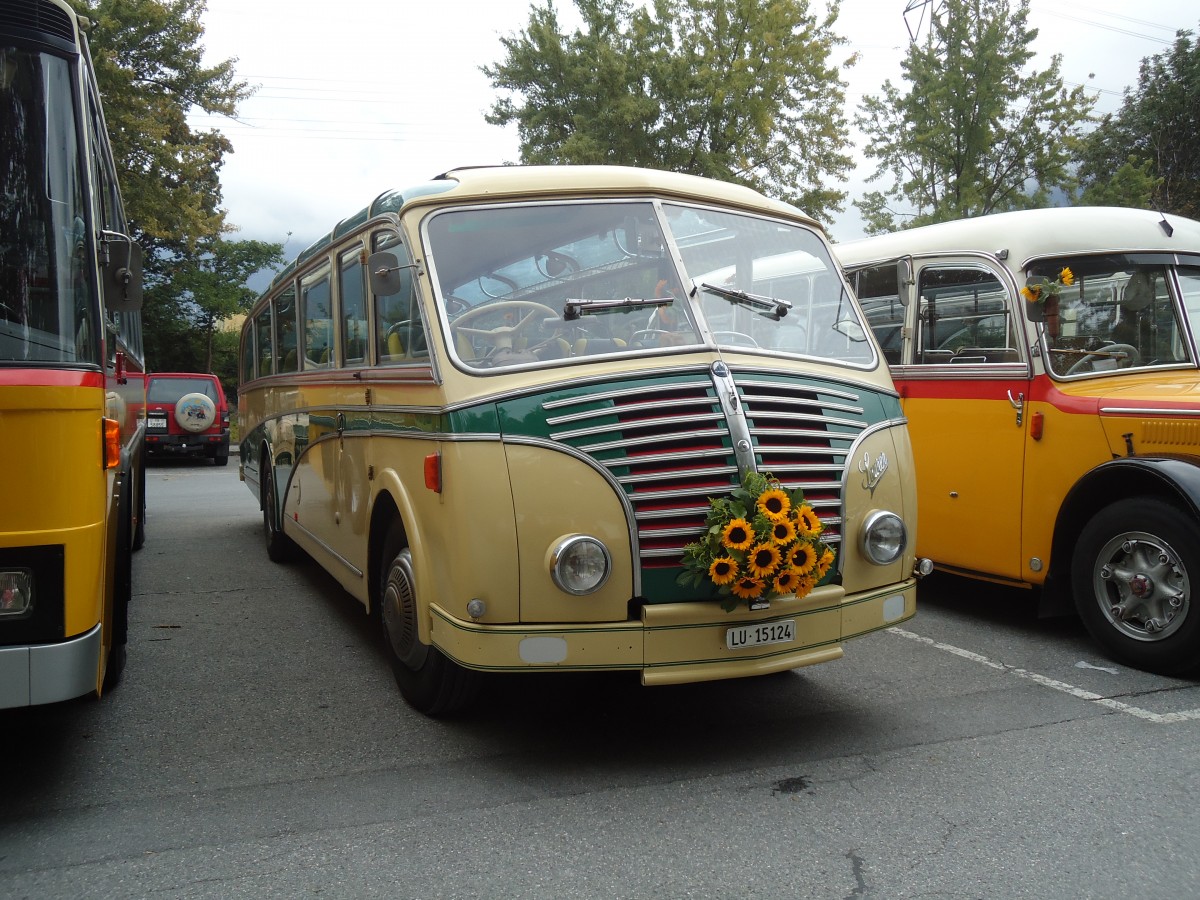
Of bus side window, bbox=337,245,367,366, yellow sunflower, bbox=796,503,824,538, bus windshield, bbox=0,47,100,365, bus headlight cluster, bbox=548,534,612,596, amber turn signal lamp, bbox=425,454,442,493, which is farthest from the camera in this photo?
bus side window, bbox=337,245,367,366

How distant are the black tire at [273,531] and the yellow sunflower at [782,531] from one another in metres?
5.65

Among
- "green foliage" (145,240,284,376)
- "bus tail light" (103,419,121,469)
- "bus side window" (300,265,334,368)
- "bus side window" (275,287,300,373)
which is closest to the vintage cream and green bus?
"bus side window" (300,265,334,368)

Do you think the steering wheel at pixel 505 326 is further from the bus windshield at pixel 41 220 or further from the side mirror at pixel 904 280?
the side mirror at pixel 904 280

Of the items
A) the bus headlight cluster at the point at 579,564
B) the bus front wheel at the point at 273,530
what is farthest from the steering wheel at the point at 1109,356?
the bus front wheel at the point at 273,530

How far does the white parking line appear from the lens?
4851 millimetres

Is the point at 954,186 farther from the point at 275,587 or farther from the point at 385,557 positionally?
the point at 385,557

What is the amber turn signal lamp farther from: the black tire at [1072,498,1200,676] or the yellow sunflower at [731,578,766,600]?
the black tire at [1072,498,1200,676]

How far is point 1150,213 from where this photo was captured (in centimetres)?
668

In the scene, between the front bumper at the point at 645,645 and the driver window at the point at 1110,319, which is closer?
the front bumper at the point at 645,645

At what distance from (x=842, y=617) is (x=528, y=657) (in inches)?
54.6

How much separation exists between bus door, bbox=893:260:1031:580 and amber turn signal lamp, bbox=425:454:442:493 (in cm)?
381

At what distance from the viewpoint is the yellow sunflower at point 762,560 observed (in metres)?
3.97

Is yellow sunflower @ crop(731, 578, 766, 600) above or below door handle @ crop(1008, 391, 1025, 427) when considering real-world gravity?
below

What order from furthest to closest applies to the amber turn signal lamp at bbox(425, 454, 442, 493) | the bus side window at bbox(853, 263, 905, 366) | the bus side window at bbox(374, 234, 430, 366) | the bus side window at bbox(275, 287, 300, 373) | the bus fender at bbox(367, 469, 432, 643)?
the bus side window at bbox(275, 287, 300, 373)
the bus side window at bbox(853, 263, 905, 366)
the bus side window at bbox(374, 234, 430, 366)
the bus fender at bbox(367, 469, 432, 643)
the amber turn signal lamp at bbox(425, 454, 442, 493)
